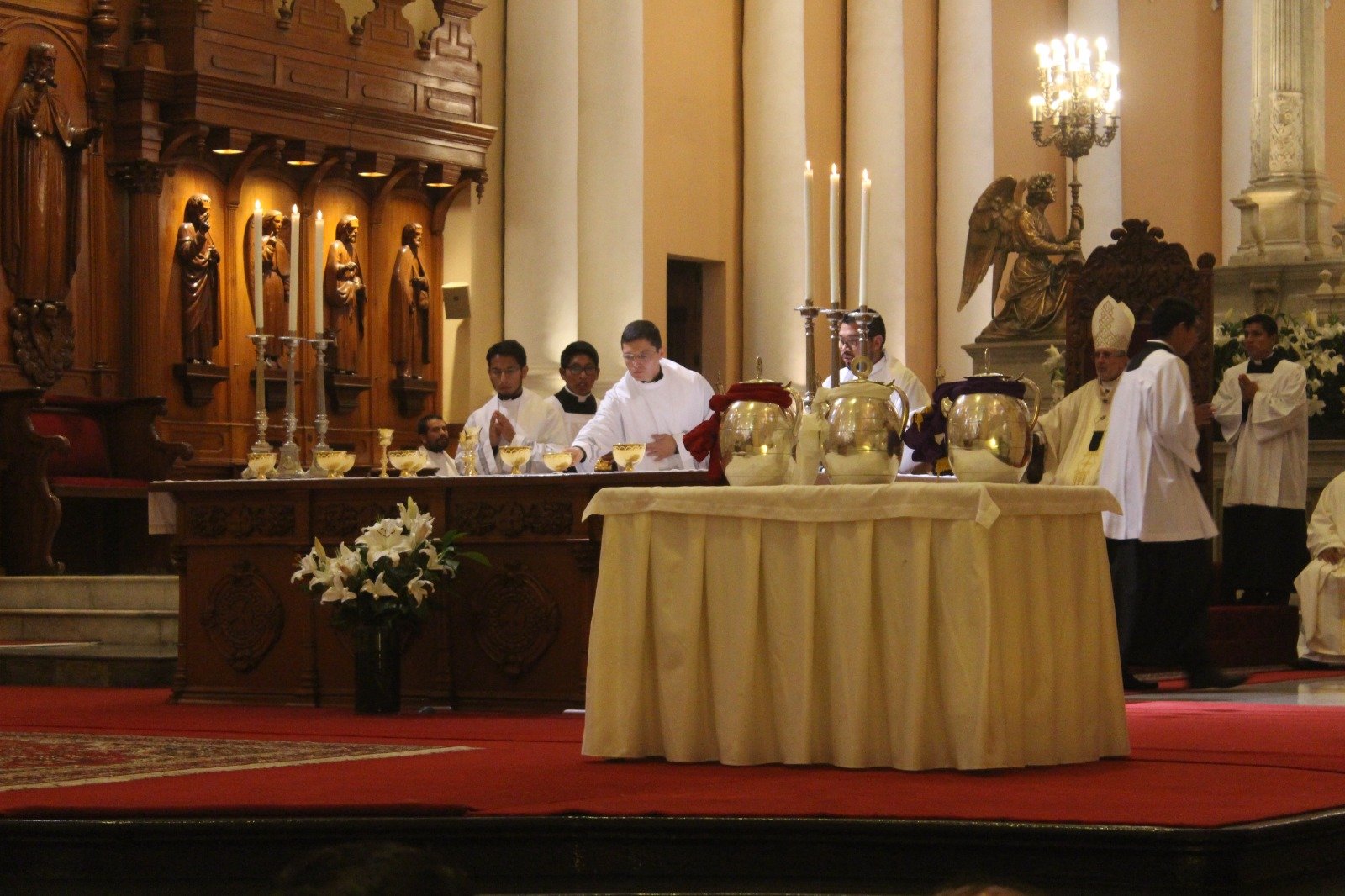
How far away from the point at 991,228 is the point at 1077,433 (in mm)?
5233

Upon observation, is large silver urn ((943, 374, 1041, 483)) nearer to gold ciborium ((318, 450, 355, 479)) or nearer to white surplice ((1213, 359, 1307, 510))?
gold ciborium ((318, 450, 355, 479))

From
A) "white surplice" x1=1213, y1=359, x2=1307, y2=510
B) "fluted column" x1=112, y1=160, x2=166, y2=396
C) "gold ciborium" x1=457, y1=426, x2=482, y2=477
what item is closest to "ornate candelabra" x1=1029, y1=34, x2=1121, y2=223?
"white surplice" x1=1213, y1=359, x2=1307, y2=510

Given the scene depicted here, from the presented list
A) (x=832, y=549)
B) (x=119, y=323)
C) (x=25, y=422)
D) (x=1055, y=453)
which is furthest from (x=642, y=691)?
(x=119, y=323)

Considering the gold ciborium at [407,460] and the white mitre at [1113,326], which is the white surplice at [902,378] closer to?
the white mitre at [1113,326]

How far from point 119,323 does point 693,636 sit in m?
7.21

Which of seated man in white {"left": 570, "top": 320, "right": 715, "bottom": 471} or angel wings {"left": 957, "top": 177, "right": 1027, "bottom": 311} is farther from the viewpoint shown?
angel wings {"left": 957, "top": 177, "right": 1027, "bottom": 311}

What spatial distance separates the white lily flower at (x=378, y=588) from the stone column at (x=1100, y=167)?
491 inches

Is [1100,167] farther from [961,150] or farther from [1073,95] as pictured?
[1073,95]

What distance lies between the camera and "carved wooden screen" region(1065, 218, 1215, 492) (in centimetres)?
1001

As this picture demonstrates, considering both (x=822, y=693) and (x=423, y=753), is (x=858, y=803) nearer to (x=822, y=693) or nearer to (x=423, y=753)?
(x=822, y=693)

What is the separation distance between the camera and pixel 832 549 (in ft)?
17.4

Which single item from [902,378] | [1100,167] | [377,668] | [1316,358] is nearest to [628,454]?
[377,668]

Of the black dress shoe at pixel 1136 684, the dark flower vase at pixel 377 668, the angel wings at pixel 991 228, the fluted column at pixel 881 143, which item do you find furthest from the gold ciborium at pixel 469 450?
the fluted column at pixel 881 143

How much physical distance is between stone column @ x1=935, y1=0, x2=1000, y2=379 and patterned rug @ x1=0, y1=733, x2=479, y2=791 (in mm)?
12521
